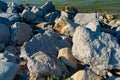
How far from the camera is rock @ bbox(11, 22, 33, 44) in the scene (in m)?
10.7

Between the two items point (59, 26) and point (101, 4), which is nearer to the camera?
point (59, 26)

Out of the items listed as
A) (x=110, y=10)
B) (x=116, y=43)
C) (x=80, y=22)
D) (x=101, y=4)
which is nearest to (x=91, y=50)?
(x=116, y=43)

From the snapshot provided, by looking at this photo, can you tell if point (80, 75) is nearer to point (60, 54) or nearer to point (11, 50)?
point (60, 54)

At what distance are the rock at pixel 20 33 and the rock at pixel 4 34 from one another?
5.5 inches

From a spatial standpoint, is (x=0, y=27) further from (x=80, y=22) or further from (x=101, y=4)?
(x=101, y=4)

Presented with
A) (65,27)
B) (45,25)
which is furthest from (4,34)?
(65,27)

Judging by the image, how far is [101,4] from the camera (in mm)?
41844

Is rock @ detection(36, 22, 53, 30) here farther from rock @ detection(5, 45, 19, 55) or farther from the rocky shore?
rock @ detection(5, 45, 19, 55)

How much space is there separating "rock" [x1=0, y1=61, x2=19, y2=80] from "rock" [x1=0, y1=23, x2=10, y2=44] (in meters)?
1.81

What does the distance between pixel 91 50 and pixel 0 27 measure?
9.73ft

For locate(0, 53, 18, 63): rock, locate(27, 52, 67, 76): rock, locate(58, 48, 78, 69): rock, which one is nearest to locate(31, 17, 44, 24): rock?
locate(0, 53, 18, 63): rock

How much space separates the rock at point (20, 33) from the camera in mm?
10727

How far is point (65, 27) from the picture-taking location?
436 inches

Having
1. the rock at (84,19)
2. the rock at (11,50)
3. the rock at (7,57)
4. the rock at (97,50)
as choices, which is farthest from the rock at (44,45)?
the rock at (84,19)
